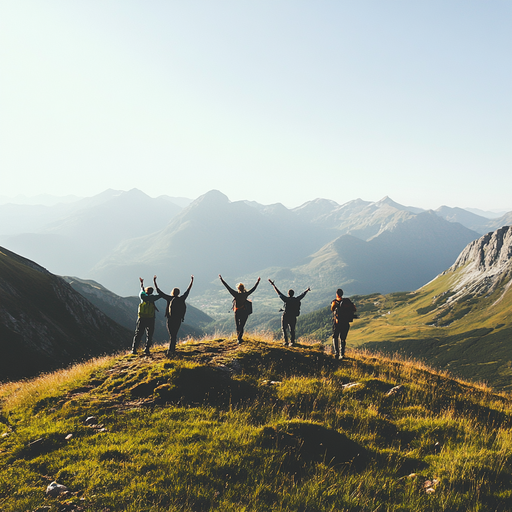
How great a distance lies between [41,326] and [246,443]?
42.2m

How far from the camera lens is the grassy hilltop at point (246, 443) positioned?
19.2 feet

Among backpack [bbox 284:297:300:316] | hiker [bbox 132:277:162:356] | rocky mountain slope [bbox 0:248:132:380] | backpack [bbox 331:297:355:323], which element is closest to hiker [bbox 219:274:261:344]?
backpack [bbox 284:297:300:316]

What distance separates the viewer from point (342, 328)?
1628 centimetres

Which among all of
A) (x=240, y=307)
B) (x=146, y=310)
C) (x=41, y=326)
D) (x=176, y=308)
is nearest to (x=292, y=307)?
(x=240, y=307)

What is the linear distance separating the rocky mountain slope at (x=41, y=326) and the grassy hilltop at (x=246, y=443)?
23.5 metres

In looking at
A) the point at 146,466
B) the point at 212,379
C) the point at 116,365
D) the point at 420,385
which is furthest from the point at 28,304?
the point at 420,385

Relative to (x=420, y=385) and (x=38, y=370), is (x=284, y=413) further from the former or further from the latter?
(x=38, y=370)

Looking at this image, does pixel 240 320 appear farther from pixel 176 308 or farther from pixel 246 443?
pixel 246 443

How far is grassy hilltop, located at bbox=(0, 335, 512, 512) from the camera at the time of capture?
5852 millimetres

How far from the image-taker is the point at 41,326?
38.5 meters

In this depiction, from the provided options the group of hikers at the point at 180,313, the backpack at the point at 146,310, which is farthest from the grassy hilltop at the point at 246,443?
the backpack at the point at 146,310

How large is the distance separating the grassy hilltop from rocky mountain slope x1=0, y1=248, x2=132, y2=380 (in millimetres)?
23500

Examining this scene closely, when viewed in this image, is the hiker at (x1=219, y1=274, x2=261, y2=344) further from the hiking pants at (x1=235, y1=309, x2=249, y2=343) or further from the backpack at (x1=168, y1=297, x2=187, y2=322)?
the backpack at (x1=168, y1=297, x2=187, y2=322)

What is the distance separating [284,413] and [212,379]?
10.2 ft
